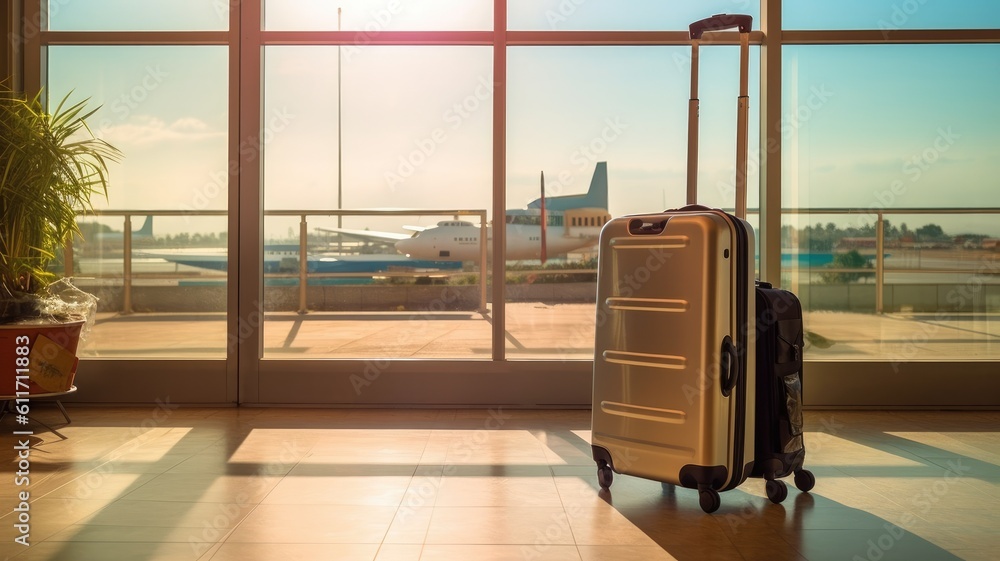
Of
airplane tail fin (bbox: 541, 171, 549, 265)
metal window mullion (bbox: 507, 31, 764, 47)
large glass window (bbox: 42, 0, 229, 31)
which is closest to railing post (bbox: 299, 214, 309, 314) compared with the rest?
large glass window (bbox: 42, 0, 229, 31)

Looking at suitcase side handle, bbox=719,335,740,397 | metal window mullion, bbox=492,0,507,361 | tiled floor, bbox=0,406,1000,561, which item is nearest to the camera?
tiled floor, bbox=0,406,1000,561

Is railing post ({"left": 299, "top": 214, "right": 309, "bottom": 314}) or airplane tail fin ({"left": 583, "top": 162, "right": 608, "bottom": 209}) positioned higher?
airplane tail fin ({"left": 583, "top": 162, "right": 608, "bottom": 209})

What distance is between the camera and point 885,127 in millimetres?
4207

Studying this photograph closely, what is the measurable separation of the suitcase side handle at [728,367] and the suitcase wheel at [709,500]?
0.29 m

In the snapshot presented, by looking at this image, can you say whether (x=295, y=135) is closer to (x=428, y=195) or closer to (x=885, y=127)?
(x=428, y=195)

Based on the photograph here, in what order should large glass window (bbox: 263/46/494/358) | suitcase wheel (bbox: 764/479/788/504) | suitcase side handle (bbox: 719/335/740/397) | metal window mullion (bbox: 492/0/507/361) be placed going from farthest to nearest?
large glass window (bbox: 263/46/494/358)
metal window mullion (bbox: 492/0/507/361)
suitcase wheel (bbox: 764/479/788/504)
suitcase side handle (bbox: 719/335/740/397)

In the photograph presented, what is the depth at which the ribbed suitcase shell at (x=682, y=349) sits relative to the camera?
239 centimetres

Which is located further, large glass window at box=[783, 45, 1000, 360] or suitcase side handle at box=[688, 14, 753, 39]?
large glass window at box=[783, 45, 1000, 360]

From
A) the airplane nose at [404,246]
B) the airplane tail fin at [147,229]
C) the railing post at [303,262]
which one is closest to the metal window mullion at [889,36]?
the airplane nose at [404,246]

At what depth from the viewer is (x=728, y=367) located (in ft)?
7.86

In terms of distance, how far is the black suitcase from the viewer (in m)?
2.54

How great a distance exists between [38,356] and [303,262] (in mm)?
1303

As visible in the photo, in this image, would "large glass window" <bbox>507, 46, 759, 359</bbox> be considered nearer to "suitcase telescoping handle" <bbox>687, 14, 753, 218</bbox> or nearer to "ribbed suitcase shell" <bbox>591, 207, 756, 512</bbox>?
"suitcase telescoping handle" <bbox>687, 14, 753, 218</bbox>

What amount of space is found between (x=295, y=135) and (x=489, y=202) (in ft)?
3.50
